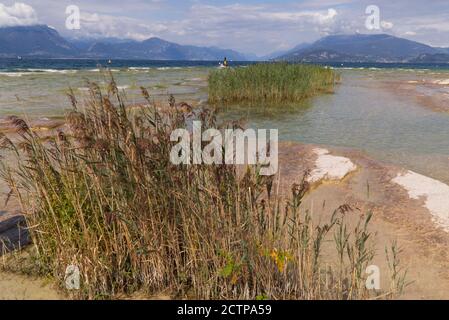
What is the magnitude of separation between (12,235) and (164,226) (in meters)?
2.51

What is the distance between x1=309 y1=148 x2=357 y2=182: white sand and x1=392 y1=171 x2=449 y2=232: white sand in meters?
0.93

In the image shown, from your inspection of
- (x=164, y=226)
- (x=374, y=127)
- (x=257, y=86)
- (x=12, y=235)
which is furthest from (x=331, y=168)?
(x=257, y=86)

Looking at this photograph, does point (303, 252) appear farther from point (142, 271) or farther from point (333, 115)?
point (333, 115)

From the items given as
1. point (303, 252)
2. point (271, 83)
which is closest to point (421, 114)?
point (271, 83)

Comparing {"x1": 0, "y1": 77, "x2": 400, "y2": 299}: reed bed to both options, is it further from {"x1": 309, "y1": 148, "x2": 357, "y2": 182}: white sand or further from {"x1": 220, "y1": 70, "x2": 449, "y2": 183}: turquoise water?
{"x1": 220, "y1": 70, "x2": 449, "y2": 183}: turquoise water

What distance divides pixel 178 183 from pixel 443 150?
9.53 metres

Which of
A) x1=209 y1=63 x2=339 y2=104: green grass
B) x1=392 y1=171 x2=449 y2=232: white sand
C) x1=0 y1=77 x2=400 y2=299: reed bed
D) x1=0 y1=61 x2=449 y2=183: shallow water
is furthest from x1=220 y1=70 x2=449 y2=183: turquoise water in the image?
x1=0 y1=77 x2=400 y2=299: reed bed

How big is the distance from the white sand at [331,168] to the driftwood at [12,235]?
479 centimetres

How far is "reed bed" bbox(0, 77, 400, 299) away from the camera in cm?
348

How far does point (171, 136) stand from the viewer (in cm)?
370

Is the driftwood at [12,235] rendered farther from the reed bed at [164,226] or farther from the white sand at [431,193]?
the white sand at [431,193]

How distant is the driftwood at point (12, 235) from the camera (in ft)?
15.4

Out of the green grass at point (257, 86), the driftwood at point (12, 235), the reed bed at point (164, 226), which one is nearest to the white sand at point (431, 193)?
the reed bed at point (164, 226)

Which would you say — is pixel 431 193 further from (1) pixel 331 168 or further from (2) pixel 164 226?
(2) pixel 164 226
